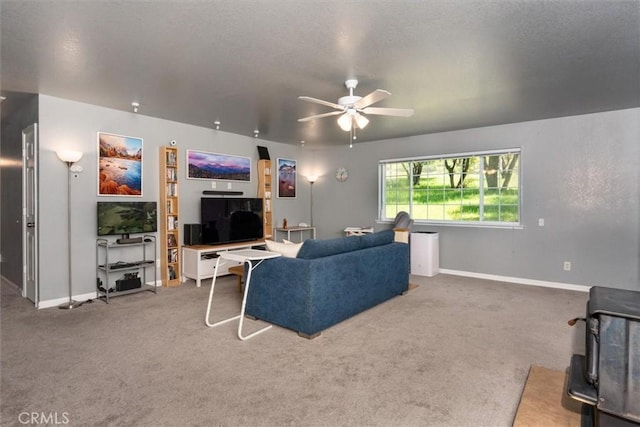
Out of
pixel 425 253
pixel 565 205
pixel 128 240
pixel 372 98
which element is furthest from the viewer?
pixel 425 253

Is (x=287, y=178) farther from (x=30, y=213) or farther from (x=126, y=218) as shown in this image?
(x=30, y=213)

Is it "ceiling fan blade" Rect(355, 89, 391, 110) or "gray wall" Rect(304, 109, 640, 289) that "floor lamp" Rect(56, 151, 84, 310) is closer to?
"ceiling fan blade" Rect(355, 89, 391, 110)

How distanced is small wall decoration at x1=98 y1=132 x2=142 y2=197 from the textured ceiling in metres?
0.50

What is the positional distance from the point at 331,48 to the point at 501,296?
3699 mm

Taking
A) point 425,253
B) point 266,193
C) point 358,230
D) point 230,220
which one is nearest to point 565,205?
point 425,253

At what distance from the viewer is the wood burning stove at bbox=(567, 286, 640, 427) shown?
1.55m

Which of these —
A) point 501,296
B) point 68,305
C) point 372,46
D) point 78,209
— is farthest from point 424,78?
point 68,305

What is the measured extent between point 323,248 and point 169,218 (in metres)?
2.80

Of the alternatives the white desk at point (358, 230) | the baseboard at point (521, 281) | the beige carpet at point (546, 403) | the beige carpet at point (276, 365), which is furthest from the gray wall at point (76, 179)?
the baseboard at point (521, 281)

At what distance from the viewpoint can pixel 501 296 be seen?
14.6 feet

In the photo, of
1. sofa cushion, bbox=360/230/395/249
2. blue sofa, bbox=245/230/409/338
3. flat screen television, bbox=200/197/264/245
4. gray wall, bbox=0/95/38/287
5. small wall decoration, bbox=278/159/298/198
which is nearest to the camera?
A: blue sofa, bbox=245/230/409/338

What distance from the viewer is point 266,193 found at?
6.48 m

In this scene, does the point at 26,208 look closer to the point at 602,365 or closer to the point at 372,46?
the point at 372,46

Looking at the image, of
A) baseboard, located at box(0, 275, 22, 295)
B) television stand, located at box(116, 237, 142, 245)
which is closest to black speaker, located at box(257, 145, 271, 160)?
television stand, located at box(116, 237, 142, 245)
